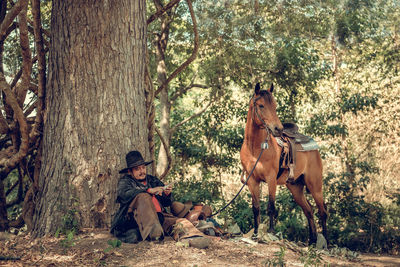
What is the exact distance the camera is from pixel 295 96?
1139cm

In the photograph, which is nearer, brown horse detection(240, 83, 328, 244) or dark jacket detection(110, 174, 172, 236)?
dark jacket detection(110, 174, 172, 236)

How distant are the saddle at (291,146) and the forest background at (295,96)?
10.8 ft

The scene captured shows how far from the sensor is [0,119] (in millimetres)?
6016

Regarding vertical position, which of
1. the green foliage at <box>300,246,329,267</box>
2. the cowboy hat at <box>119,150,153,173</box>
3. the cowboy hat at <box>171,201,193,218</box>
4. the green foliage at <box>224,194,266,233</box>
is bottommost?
the green foliage at <box>224,194,266,233</box>

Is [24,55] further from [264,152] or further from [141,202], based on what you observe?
[264,152]

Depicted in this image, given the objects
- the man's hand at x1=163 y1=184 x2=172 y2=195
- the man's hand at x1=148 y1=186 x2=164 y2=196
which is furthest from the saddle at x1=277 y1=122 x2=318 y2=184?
the man's hand at x1=148 y1=186 x2=164 y2=196

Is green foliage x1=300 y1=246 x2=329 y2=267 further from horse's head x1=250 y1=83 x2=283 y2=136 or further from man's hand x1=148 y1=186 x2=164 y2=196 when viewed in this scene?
man's hand x1=148 y1=186 x2=164 y2=196

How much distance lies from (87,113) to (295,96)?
731 cm

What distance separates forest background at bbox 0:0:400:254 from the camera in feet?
35.0

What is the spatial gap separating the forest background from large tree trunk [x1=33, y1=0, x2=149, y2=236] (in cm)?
517

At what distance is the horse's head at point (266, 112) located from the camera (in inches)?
237

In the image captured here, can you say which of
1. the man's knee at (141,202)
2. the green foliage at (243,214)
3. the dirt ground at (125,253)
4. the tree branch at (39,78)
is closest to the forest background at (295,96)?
the green foliage at (243,214)

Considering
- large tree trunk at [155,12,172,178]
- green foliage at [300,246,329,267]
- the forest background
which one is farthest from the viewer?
large tree trunk at [155,12,172,178]

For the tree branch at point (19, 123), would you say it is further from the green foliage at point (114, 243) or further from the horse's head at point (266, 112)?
the horse's head at point (266, 112)
